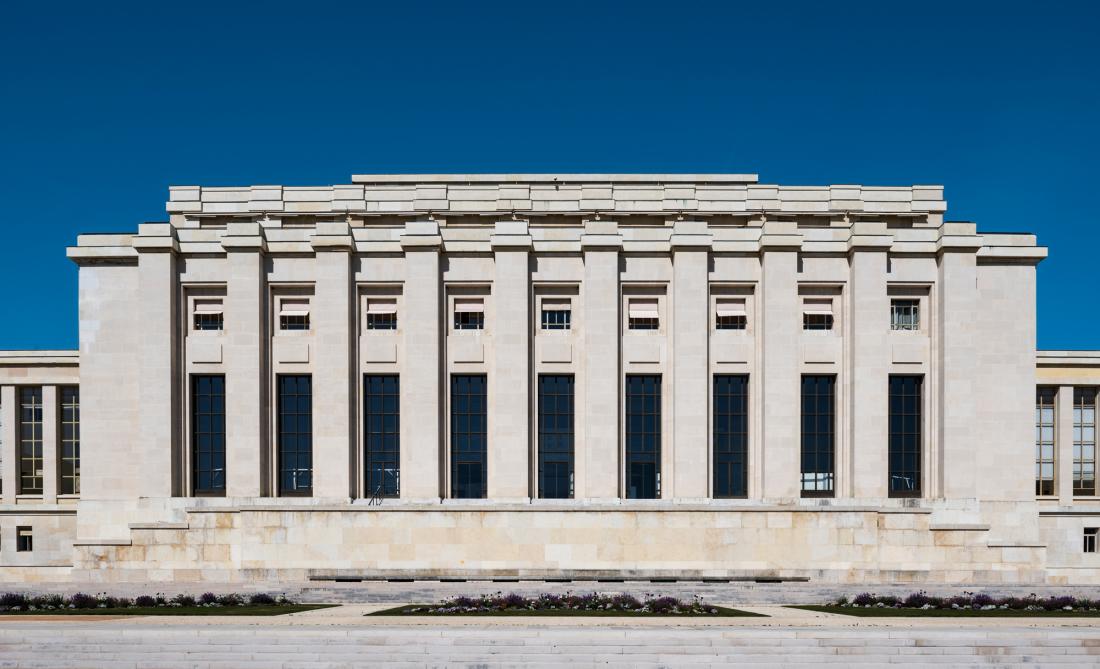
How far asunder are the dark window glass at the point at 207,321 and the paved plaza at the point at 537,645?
16354mm

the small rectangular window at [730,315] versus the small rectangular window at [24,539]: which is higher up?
the small rectangular window at [730,315]

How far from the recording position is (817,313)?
33781 mm

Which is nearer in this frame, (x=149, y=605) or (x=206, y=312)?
(x=149, y=605)

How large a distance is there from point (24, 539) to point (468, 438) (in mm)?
23674

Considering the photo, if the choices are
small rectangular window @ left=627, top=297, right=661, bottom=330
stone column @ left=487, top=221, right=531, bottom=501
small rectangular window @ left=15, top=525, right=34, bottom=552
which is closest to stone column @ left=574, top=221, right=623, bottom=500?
small rectangular window @ left=627, top=297, right=661, bottom=330

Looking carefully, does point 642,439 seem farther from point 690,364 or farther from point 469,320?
point 469,320

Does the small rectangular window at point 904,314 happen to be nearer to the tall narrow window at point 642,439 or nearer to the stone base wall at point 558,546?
the stone base wall at point 558,546

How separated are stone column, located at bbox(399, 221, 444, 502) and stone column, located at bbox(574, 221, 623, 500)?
620 cm

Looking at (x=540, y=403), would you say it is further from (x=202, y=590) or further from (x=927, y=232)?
(x=927, y=232)

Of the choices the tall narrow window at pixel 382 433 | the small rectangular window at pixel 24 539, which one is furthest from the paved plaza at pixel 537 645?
the small rectangular window at pixel 24 539

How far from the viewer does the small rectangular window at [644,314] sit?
111 ft

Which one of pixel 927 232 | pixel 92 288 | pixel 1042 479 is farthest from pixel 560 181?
pixel 1042 479

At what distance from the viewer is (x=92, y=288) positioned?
33.9m

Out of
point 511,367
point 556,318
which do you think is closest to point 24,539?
point 511,367
